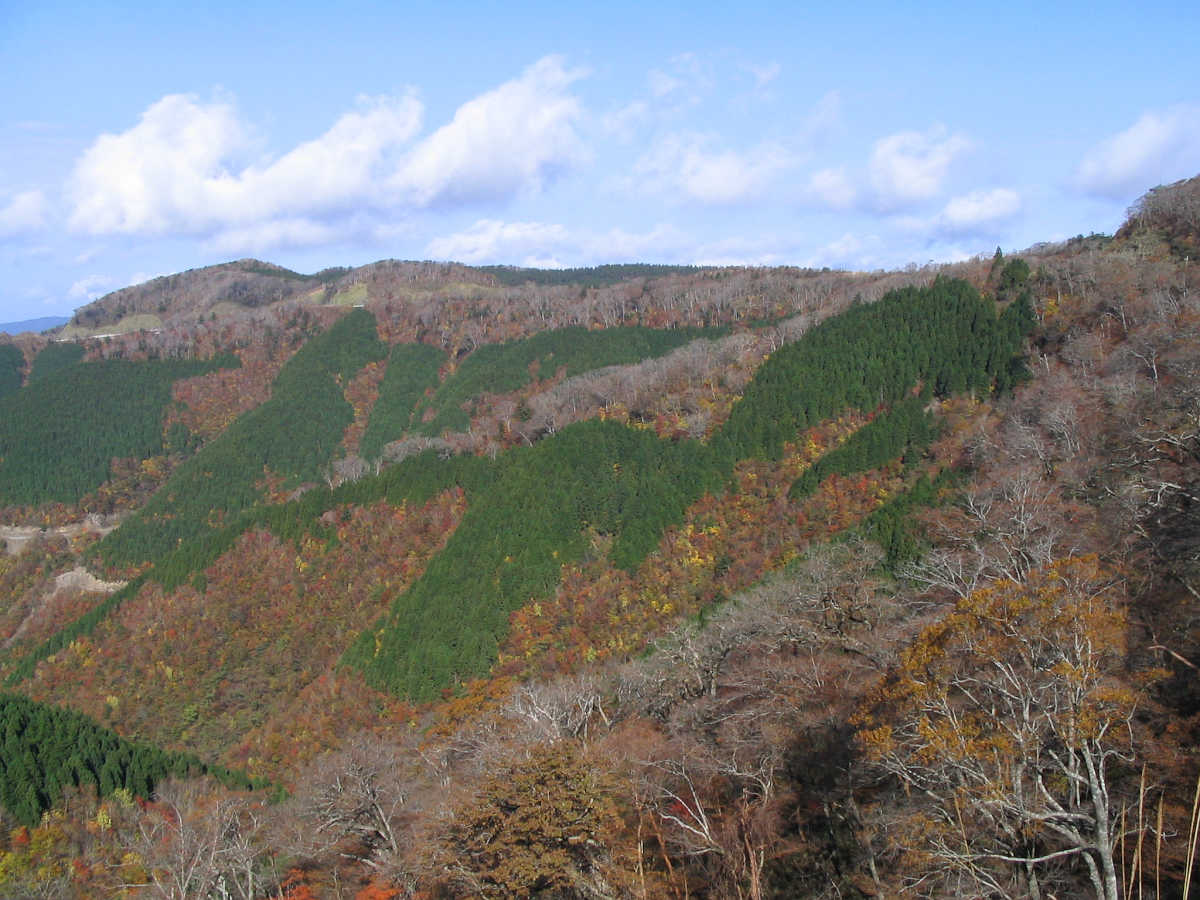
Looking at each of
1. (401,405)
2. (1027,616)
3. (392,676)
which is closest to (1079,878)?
(1027,616)

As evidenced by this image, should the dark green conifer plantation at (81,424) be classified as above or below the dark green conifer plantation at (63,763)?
above

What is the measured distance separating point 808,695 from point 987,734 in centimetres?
1438

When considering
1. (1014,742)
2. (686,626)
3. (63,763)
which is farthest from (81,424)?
(1014,742)

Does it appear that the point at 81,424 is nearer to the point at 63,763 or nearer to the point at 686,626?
the point at 63,763

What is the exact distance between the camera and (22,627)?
113 meters

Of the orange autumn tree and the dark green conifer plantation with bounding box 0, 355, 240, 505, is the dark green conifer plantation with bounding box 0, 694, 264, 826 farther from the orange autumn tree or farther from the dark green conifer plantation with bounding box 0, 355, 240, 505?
the dark green conifer plantation with bounding box 0, 355, 240, 505

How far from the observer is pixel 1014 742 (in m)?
14.5

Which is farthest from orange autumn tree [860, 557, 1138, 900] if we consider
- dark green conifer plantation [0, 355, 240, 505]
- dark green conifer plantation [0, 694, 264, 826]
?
dark green conifer plantation [0, 355, 240, 505]

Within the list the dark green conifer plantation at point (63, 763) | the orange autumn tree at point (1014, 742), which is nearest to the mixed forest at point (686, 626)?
the orange autumn tree at point (1014, 742)

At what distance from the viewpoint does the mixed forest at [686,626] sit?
53.8 feet

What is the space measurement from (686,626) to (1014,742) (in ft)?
108

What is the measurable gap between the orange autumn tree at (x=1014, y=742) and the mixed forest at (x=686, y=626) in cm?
15

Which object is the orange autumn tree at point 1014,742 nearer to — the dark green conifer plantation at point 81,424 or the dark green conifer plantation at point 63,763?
the dark green conifer plantation at point 63,763

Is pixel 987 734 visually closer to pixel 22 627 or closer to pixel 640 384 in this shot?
pixel 640 384
